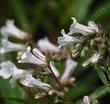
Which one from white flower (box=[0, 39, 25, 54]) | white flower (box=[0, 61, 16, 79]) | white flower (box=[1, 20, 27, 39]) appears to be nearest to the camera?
white flower (box=[0, 61, 16, 79])

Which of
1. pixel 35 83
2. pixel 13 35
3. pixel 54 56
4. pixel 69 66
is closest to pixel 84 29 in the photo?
pixel 54 56

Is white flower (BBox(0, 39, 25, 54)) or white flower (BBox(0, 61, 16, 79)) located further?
white flower (BBox(0, 39, 25, 54))

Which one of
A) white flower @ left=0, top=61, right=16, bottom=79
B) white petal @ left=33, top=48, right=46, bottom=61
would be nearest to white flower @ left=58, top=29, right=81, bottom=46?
white petal @ left=33, top=48, right=46, bottom=61

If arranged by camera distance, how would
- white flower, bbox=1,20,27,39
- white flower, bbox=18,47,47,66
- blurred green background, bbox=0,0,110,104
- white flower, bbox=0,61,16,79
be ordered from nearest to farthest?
white flower, bbox=18,47,47,66 → white flower, bbox=0,61,16,79 → white flower, bbox=1,20,27,39 → blurred green background, bbox=0,0,110,104

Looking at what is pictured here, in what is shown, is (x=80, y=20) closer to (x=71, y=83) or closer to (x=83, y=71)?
(x=83, y=71)

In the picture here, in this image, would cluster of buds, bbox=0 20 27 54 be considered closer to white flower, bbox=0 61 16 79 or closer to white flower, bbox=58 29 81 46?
white flower, bbox=0 61 16 79

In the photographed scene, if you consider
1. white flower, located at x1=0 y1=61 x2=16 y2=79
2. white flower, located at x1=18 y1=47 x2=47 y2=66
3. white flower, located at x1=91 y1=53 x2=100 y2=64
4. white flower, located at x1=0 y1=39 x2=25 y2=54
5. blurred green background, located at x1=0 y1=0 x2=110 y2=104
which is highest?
blurred green background, located at x1=0 y1=0 x2=110 y2=104

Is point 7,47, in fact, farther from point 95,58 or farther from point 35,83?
point 95,58

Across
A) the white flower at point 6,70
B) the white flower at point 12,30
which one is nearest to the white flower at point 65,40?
the white flower at point 6,70

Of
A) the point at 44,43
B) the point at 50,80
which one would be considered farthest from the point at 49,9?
the point at 50,80

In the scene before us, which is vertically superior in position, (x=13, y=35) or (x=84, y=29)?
(x=13, y=35)

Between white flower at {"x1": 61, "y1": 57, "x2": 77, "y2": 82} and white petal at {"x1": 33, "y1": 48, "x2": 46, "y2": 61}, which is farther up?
white flower at {"x1": 61, "y1": 57, "x2": 77, "y2": 82}
